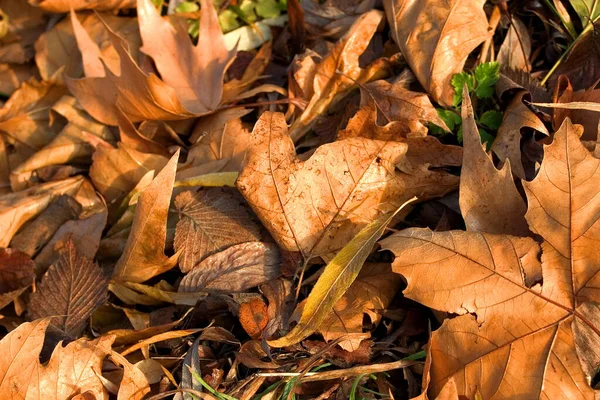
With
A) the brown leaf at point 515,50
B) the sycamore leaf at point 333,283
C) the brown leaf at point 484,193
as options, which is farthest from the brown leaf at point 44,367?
the brown leaf at point 515,50

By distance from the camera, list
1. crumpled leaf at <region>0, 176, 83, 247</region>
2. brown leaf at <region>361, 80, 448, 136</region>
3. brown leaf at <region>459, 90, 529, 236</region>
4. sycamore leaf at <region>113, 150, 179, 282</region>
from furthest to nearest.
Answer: crumpled leaf at <region>0, 176, 83, 247</region> → brown leaf at <region>361, 80, 448, 136</region> → sycamore leaf at <region>113, 150, 179, 282</region> → brown leaf at <region>459, 90, 529, 236</region>

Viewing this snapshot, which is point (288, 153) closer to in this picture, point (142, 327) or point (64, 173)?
point (142, 327)

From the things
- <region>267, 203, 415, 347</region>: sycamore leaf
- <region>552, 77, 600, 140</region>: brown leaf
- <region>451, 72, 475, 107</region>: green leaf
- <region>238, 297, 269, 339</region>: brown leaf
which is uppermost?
<region>451, 72, 475, 107</region>: green leaf

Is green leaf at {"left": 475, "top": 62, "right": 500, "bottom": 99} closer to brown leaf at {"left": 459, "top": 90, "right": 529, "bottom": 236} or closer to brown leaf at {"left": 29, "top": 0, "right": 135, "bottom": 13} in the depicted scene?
brown leaf at {"left": 459, "top": 90, "right": 529, "bottom": 236}

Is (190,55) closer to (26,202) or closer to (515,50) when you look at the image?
(26,202)

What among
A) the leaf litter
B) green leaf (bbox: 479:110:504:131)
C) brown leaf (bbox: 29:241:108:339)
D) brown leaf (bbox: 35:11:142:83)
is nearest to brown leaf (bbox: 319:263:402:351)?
the leaf litter

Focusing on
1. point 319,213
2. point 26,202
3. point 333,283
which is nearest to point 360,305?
point 333,283
